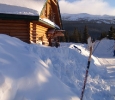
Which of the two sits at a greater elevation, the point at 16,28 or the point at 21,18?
the point at 21,18

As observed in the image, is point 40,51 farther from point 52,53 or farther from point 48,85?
point 48,85

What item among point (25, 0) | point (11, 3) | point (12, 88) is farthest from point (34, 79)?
point (25, 0)

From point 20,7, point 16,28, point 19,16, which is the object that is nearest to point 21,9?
point 20,7

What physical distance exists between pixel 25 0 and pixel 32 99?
9.84m

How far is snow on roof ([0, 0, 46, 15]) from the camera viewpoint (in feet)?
36.7

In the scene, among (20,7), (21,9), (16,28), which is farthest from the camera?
(16,28)

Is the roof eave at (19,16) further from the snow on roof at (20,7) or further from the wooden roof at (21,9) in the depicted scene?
the snow on roof at (20,7)

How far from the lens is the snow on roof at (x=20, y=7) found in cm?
1118

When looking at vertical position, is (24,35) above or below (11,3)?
below

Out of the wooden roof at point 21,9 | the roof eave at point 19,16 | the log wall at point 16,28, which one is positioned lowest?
the log wall at point 16,28

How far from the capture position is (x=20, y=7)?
1165cm

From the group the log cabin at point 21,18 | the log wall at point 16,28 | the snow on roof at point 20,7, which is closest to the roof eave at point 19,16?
the log cabin at point 21,18

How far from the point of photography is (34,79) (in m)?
4.59

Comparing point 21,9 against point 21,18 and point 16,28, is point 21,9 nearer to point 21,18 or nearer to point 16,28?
point 21,18
